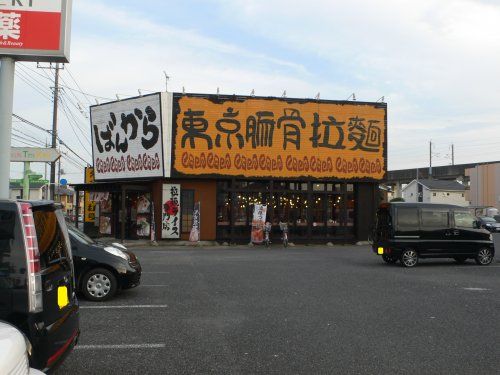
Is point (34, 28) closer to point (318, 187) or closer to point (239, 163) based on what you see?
point (239, 163)

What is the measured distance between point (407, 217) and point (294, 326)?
956 cm

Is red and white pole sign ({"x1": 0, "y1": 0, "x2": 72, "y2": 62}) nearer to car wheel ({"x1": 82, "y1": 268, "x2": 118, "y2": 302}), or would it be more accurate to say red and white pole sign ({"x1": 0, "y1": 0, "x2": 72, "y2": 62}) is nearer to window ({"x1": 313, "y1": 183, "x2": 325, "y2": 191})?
car wheel ({"x1": 82, "y1": 268, "x2": 118, "y2": 302})

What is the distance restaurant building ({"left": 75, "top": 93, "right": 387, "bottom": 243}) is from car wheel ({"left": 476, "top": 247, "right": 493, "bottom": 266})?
11429mm

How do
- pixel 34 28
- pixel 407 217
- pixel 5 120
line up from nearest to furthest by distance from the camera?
pixel 5 120, pixel 34 28, pixel 407 217

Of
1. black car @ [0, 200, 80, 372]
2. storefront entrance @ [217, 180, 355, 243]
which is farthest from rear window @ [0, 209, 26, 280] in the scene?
storefront entrance @ [217, 180, 355, 243]

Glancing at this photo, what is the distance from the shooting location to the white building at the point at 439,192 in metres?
70.6

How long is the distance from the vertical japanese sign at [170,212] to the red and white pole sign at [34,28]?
1454 cm

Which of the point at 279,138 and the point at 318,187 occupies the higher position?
the point at 279,138

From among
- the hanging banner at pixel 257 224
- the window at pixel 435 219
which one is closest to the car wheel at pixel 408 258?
the window at pixel 435 219

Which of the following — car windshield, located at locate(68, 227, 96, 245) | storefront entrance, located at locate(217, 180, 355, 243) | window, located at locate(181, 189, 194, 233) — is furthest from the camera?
storefront entrance, located at locate(217, 180, 355, 243)

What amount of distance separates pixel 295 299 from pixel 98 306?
12.0 ft

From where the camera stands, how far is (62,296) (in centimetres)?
465

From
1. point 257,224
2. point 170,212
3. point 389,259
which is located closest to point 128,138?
point 170,212

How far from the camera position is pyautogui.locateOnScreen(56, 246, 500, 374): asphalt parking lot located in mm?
5570
